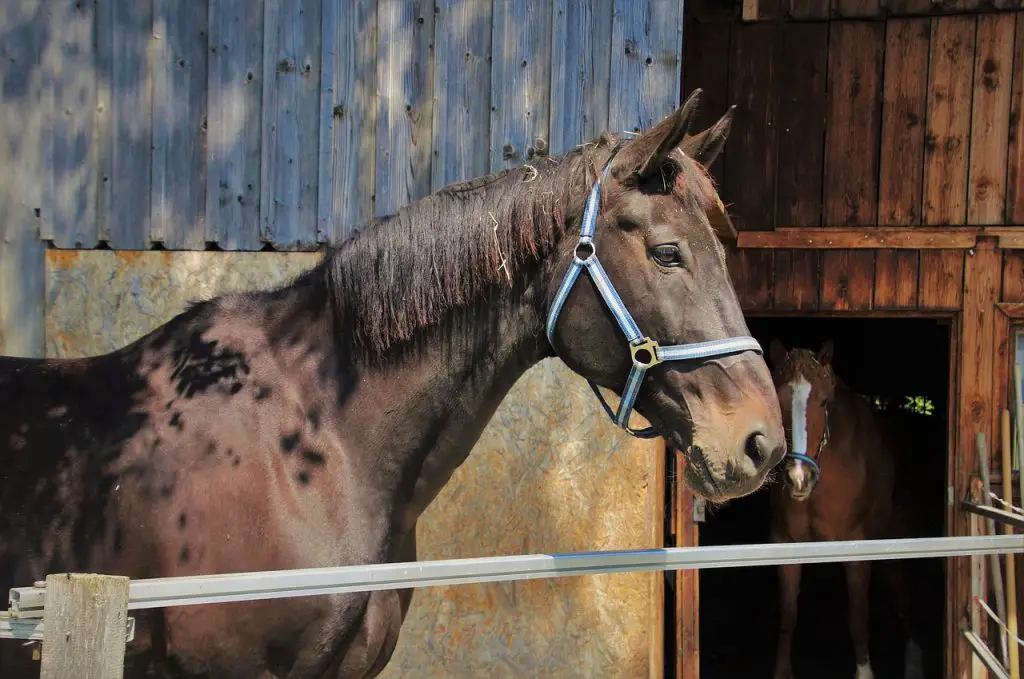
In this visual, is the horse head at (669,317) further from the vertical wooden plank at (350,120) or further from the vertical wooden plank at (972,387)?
the vertical wooden plank at (972,387)

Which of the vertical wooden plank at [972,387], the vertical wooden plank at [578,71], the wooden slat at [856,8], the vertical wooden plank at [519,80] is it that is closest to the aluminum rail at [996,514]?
the vertical wooden plank at [972,387]

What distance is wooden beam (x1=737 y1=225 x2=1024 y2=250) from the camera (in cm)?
475

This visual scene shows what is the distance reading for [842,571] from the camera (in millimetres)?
7863

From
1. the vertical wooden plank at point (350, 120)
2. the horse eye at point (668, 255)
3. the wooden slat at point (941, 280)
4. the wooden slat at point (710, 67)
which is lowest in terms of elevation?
the horse eye at point (668, 255)

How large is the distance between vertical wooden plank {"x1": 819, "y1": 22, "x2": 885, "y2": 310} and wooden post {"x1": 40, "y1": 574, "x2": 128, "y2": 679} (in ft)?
14.9

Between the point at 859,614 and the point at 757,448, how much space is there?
4413 millimetres

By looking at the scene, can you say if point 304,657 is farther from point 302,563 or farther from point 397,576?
point 397,576

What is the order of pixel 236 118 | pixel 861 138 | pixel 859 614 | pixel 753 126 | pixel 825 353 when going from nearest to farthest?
A: pixel 236 118
pixel 861 138
pixel 753 126
pixel 859 614
pixel 825 353

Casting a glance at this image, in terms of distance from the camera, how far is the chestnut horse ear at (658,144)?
1.93 meters

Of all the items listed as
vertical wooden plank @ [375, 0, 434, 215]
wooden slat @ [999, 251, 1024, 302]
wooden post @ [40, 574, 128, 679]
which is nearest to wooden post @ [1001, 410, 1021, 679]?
wooden slat @ [999, 251, 1024, 302]

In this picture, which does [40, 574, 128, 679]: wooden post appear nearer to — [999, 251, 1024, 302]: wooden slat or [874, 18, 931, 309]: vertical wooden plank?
[874, 18, 931, 309]: vertical wooden plank

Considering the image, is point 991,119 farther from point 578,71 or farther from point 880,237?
point 578,71

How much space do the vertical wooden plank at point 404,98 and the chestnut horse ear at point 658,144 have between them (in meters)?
2.05

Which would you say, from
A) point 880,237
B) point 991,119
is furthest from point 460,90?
point 991,119
